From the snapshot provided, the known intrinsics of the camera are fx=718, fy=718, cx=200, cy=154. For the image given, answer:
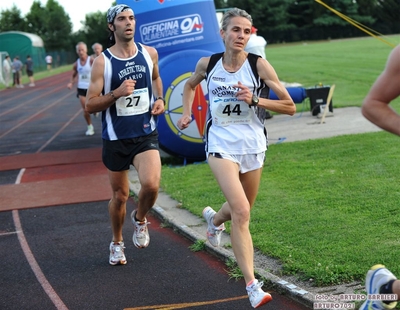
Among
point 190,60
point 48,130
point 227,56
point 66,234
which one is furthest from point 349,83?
point 227,56

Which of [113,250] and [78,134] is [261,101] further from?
[78,134]

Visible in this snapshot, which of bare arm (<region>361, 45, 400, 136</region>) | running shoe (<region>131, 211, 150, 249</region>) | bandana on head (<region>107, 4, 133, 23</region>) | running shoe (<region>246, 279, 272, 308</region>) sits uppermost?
bandana on head (<region>107, 4, 133, 23</region>)

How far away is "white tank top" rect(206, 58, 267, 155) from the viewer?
18.1 feet

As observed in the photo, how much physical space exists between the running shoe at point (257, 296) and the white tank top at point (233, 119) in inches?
42.8

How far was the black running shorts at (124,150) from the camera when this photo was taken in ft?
21.0

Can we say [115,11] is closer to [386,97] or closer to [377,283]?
[386,97]

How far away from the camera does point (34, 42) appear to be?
80.1 m

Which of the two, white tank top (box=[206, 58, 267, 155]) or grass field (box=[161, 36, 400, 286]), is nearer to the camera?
white tank top (box=[206, 58, 267, 155])

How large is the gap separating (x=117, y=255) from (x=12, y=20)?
353ft

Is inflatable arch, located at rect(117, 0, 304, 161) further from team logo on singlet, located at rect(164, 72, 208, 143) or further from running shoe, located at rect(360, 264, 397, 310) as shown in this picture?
running shoe, located at rect(360, 264, 397, 310)

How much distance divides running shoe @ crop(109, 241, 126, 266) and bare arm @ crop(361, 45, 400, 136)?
3519 millimetres

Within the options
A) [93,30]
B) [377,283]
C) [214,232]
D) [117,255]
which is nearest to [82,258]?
[117,255]

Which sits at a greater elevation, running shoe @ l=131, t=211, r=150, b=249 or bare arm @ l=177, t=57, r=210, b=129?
bare arm @ l=177, t=57, r=210, b=129

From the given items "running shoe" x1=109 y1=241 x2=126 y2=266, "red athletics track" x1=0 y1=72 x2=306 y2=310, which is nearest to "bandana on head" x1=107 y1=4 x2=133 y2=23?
"running shoe" x1=109 y1=241 x2=126 y2=266
